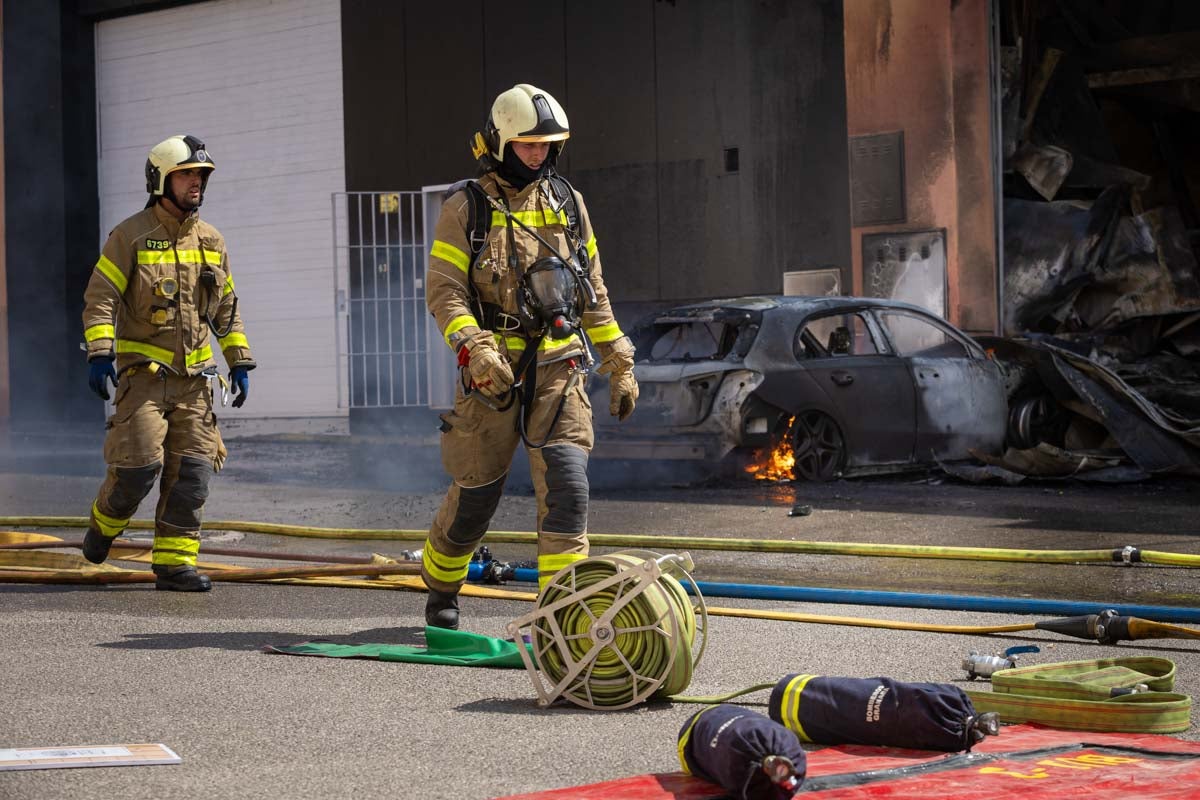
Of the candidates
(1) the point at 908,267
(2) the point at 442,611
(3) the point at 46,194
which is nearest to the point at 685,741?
(2) the point at 442,611

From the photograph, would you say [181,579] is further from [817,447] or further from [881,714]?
[817,447]

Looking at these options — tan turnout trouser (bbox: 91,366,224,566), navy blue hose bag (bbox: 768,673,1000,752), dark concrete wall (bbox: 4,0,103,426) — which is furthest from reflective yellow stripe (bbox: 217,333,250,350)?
dark concrete wall (bbox: 4,0,103,426)

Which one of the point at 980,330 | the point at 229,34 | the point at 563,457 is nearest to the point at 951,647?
the point at 563,457

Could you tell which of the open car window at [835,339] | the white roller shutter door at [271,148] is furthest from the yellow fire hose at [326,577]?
the white roller shutter door at [271,148]

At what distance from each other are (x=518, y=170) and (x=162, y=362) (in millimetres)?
2547

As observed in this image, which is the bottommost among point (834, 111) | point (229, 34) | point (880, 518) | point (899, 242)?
point (880, 518)

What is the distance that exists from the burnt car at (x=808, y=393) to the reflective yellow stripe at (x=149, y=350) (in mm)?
4597

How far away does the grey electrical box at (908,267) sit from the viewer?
16516 millimetres

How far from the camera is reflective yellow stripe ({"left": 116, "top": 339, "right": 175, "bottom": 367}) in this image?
24.3 feet

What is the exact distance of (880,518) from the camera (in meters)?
9.88

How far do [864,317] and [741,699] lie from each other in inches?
314

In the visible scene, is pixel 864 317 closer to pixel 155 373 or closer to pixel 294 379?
pixel 155 373

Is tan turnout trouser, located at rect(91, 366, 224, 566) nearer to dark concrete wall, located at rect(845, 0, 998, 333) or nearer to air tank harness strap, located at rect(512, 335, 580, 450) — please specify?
air tank harness strap, located at rect(512, 335, 580, 450)

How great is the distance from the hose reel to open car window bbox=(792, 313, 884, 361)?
23.7ft
